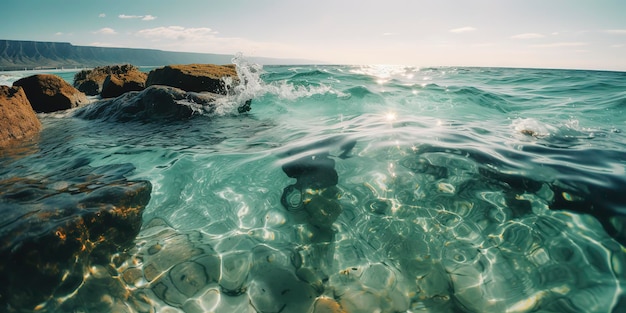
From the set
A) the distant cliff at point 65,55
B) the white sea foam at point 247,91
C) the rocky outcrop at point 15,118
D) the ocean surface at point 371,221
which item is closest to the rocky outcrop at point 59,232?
the ocean surface at point 371,221

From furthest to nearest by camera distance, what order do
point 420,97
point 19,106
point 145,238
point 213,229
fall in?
point 420,97, point 19,106, point 213,229, point 145,238

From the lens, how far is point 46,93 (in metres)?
8.68

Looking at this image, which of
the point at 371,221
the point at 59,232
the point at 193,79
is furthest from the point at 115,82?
the point at 371,221

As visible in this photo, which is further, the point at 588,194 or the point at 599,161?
the point at 599,161

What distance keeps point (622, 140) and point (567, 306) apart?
499 centimetres

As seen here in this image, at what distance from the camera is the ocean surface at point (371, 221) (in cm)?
206

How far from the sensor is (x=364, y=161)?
3.64 meters

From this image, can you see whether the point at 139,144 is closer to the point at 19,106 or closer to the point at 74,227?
the point at 74,227

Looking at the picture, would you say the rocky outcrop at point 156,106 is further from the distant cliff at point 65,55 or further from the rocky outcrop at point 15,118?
the distant cliff at point 65,55

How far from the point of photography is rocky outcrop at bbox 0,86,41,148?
547cm

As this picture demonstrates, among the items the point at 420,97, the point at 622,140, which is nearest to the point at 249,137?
the point at 622,140

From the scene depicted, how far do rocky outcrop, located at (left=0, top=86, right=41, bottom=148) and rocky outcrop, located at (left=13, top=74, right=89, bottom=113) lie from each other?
2.58 metres

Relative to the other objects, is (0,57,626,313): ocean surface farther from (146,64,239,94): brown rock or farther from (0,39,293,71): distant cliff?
A: (0,39,293,71): distant cliff

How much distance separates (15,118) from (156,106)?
8.48 ft
